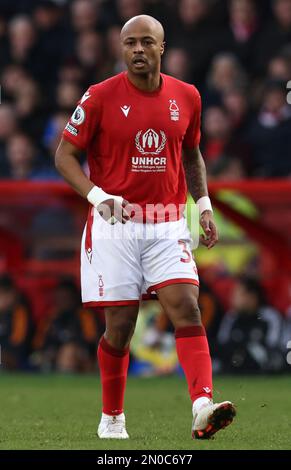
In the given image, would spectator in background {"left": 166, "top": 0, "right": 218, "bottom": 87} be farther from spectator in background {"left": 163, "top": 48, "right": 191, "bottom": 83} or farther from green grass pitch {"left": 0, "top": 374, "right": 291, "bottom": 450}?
green grass pitch {"left": 0, "top": 374, "right": 291, "bottom": 450}

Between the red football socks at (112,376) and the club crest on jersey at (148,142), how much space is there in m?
0.98

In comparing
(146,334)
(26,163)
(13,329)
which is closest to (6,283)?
(13,329)

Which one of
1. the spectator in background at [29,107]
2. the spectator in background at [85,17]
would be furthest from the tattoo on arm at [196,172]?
the spectator in background at [85,17]

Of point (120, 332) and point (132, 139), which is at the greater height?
point (132, 139)

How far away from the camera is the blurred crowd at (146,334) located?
35.3 feet

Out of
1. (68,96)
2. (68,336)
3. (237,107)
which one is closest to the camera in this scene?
(68,336)

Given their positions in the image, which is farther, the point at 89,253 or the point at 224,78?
the point at 224,78

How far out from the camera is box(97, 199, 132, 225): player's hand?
600 centimetres

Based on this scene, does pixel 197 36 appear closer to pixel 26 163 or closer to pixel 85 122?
pixel 26 163

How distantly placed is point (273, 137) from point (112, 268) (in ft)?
19.2

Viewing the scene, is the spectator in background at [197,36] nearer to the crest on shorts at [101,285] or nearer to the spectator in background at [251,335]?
the spectator in background at [251,335]

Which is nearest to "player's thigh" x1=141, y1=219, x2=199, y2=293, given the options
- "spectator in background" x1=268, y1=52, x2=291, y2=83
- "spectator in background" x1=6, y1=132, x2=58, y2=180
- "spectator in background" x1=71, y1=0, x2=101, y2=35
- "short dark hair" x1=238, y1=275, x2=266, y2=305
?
"short dark hair" x1=238, y1=275, x2=266, y2=305

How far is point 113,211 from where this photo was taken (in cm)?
603
